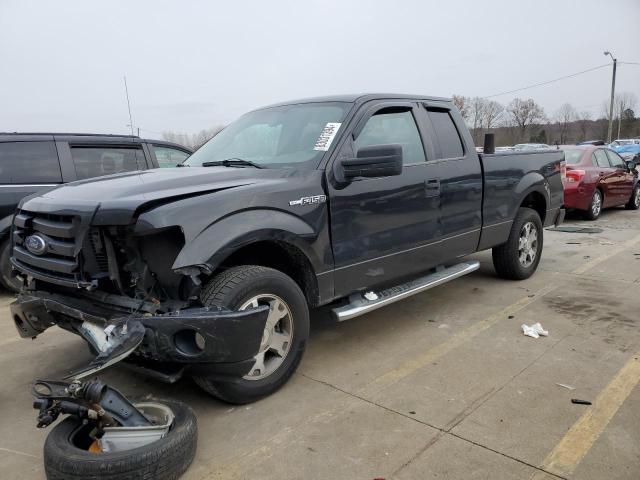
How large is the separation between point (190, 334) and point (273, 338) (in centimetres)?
71

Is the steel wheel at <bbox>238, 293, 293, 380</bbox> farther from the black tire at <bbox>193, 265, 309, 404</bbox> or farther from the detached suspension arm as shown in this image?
the detached suspension arm

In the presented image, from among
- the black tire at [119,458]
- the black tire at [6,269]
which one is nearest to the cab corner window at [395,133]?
the black tire at [119,458]

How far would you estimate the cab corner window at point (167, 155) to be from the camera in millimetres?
7395

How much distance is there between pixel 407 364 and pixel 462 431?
3.24 ft

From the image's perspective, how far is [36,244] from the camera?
3246mm

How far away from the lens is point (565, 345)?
416 centimetres

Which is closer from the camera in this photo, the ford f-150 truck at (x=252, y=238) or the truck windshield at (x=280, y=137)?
the ford f-150 truck at (x=252, y=238)

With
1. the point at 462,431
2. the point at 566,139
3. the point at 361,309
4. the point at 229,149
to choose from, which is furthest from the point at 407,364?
the point at 566,139

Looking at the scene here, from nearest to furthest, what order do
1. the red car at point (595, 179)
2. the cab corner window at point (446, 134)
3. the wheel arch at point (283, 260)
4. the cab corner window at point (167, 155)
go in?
1. the wheel arch at point (283, 260)
2. the cab corner window at point (446, 134)
3. the cab corner window at point (167, 155)
4. the red car at point (595, 179)

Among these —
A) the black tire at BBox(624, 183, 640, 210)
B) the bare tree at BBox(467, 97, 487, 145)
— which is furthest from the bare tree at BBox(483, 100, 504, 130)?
the black tire at BBox(624, 183, 640, 210)

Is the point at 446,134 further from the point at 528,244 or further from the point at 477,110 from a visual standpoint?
the point at 477,110

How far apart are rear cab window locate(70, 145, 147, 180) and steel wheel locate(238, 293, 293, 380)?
433 centimetres

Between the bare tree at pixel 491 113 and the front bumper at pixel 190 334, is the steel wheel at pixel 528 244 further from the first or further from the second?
the bare tree at pixel 491 113

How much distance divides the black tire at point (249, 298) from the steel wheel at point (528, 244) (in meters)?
3.51
